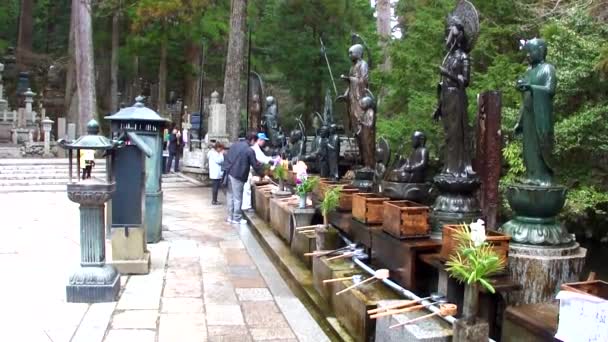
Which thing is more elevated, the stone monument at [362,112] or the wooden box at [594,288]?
the stone monument at [362,112]

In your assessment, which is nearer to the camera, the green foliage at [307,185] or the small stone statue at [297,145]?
the green foliage at [307,185]

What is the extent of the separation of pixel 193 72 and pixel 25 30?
14.8 metres

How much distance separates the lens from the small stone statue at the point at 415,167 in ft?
21.6

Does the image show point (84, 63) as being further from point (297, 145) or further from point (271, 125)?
point (297, 145)

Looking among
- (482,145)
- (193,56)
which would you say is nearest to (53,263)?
(482,145)

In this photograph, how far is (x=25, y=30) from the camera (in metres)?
36.8

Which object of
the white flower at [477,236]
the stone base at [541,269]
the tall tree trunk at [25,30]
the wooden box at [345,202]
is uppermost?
the tall tree trunk at [25,30]

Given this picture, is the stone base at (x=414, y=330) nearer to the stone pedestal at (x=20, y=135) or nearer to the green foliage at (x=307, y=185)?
the green foliage at (x=307, y=185)

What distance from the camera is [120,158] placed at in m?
7.55

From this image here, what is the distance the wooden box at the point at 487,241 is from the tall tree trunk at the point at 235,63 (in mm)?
14148

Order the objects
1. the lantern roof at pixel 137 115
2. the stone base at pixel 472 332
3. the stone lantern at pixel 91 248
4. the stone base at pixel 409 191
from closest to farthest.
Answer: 1. the stone base at pixel 472 332
2. the stone lantern at pixel 91 248
3. the stone base at pixel 409 191
4. the lantern roof at pixel 137 115

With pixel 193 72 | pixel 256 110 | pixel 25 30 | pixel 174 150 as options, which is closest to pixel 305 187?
pixel 256 110

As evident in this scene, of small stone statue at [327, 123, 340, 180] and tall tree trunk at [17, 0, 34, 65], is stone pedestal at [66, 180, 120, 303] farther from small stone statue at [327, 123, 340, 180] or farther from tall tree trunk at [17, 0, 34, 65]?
tall tree trunk at [17, 0, 34, 65]

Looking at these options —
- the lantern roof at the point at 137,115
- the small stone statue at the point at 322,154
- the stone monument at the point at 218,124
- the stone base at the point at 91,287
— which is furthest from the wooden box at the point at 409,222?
the stone monument at the point at 218,124
